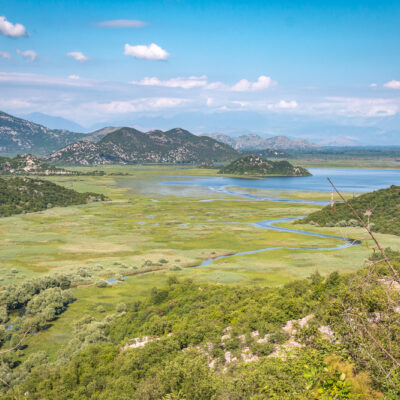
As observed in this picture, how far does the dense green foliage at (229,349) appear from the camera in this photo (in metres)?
16.0

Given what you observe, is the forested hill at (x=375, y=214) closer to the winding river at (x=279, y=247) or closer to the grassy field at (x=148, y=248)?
the grassy field at (x=148, y=248)

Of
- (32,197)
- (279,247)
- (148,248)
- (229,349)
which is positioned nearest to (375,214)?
(279,247)

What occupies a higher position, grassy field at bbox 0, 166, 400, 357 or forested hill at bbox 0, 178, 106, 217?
forested hill at bbox 0, 178, 106, 217

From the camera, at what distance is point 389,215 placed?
104000 mm

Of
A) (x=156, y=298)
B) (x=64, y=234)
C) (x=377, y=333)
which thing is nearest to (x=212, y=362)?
(x=377, y=333)

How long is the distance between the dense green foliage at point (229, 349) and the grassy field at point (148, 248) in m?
9.20

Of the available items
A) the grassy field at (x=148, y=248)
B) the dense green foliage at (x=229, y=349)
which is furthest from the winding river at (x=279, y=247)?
the dense green foliage at (x=229, y=349)

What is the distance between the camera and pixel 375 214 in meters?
110

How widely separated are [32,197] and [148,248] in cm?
8631

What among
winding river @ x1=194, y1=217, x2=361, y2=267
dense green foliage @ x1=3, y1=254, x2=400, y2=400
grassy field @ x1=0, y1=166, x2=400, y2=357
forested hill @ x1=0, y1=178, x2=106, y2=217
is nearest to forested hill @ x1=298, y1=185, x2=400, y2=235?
grassy field @ x1=0, y1=166, x2=400, y2=357

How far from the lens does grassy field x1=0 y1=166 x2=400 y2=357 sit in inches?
2258

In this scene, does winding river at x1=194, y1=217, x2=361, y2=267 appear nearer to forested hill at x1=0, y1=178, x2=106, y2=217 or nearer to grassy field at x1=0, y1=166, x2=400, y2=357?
grassy field at x1=0, y1=166, x2=400, y2=357

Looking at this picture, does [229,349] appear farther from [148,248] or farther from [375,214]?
[375,214]

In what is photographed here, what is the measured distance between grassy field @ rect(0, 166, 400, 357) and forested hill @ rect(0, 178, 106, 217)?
31.5 ft
